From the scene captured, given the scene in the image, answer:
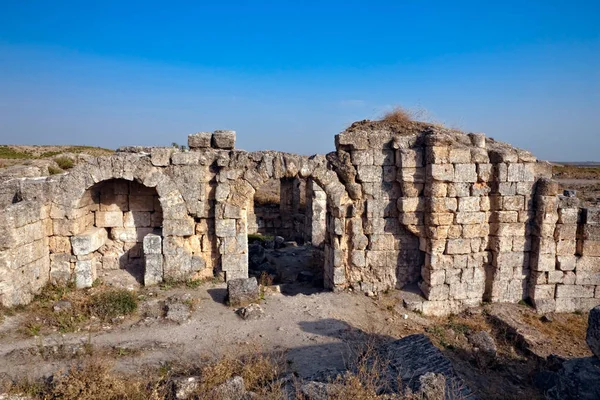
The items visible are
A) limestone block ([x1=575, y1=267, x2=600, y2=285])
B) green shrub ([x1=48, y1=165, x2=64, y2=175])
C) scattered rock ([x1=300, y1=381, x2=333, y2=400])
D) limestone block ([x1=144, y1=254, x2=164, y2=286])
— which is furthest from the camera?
green shrub ([x1=48, y1=165, x2=64, y2=175])

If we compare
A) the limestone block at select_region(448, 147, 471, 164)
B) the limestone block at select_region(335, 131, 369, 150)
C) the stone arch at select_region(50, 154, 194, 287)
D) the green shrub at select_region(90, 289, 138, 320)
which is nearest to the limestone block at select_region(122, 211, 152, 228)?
the stone arch at select_region(50, 154, 194, 287)

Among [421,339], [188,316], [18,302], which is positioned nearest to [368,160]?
[421,339]

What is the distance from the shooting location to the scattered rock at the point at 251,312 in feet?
25.5

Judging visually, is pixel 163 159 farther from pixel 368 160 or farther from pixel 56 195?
pixel 368 160

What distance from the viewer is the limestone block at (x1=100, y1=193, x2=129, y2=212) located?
9.51 m

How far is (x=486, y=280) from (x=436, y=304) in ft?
4.44

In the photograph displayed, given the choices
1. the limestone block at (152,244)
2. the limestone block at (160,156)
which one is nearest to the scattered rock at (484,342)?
the limestone block at (152,244)

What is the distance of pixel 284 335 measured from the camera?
718cm

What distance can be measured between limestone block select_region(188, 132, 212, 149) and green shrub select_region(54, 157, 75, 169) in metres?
5.96

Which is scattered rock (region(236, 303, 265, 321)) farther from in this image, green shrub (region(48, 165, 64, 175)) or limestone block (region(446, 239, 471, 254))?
green shrub (region(48, 165, 64, 175))

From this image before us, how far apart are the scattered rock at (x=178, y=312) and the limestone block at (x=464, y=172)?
240 inches

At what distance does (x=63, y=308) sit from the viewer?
7602 mm

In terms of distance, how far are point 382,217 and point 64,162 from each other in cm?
1026

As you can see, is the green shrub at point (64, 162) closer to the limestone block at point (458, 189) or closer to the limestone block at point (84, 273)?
the limestone block at point (84, 273)
